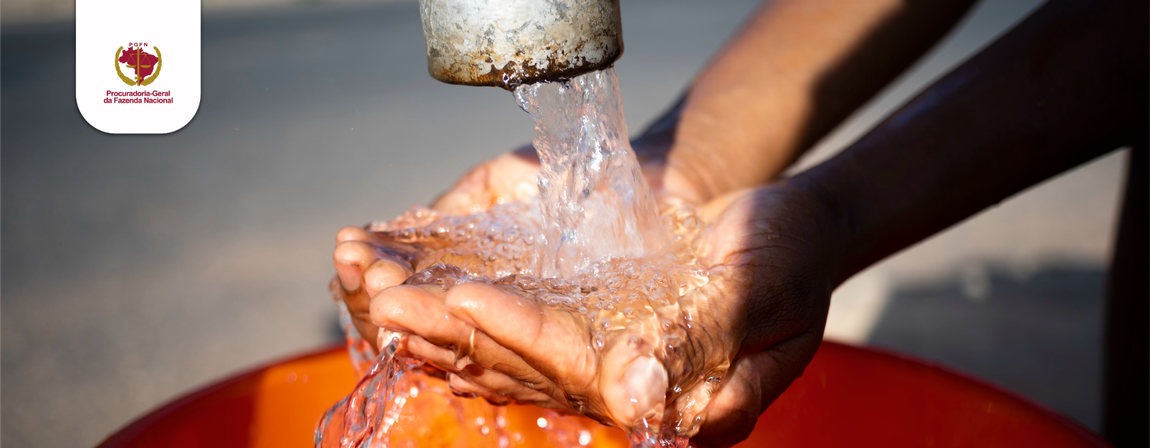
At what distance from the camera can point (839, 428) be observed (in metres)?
0.94

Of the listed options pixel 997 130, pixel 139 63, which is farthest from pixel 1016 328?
pixel 139 63

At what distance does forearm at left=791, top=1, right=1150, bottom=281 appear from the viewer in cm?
78

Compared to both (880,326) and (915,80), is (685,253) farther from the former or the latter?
(915,80)

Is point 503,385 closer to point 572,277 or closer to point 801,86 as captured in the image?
point 572,277

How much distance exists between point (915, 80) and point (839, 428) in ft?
10.00

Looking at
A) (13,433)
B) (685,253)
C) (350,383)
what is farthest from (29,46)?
(685,253)

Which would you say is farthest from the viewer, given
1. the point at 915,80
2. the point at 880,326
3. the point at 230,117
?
the point at 915,80

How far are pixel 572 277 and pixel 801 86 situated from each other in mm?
537

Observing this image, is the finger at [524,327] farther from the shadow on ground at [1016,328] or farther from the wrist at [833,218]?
the shadow on ground at [1016,328]

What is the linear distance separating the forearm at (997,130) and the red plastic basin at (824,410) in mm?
141

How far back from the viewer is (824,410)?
95 cm

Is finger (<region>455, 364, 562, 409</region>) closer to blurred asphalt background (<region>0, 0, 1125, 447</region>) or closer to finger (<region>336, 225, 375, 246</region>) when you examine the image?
finger (<region>336, 225, 375, 246</region>)

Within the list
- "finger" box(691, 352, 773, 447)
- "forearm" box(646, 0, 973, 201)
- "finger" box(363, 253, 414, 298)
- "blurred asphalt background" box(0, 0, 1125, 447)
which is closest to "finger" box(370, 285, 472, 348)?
"finger" box(363, 253, 414, 298)

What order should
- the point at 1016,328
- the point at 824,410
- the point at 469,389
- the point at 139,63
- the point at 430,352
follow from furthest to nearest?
the point at 1016,328 → the point at 139,63 → the point at 824,410 → the point at 469,389 → the point at 430,352
